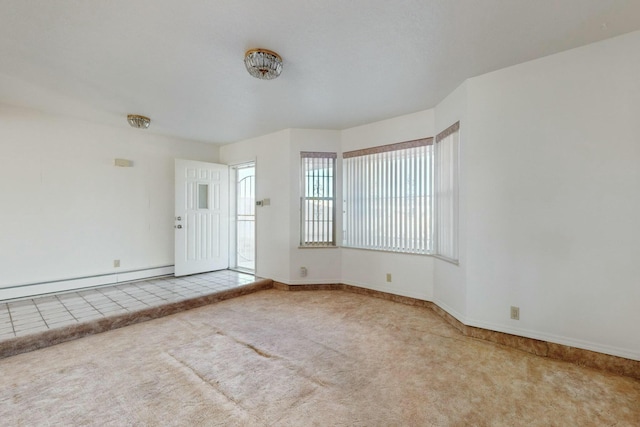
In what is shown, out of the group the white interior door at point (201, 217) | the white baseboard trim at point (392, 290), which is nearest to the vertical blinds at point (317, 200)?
the white baseboard trim at point (392, 290)

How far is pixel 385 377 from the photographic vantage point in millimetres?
1984

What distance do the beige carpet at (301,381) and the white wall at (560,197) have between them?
0.38 m

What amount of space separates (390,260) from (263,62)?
113 inches

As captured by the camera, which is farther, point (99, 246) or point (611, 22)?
point (99, 246)

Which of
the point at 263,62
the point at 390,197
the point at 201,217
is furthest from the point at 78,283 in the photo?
the point at 390,197

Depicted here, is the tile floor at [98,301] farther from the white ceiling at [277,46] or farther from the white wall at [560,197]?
the white wall at [560,197]

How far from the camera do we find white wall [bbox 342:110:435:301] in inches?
138

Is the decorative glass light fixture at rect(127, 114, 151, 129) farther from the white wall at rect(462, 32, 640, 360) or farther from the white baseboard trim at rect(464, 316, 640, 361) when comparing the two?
the white baseboard trim at rect(464, 316, 640, 361)

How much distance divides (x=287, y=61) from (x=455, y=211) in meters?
2.28

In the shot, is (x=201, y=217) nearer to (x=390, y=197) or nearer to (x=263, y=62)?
(x=390, y=197)

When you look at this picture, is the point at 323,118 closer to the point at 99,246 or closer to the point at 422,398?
the point at 422,398

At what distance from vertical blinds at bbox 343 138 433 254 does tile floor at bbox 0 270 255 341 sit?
2.05 m

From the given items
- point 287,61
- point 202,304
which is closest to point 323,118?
point 287,61

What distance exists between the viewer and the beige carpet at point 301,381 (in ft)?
5.26
